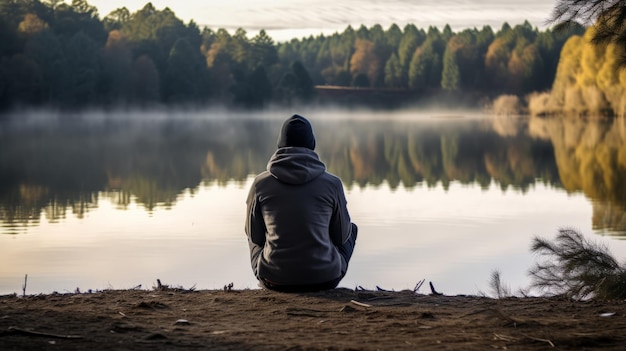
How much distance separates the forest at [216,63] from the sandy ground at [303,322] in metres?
47.7

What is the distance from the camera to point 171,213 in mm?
13492

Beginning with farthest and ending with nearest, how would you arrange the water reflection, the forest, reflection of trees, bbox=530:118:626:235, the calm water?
1. the forest
2. the water reflection
3. reflection of trees, bbox=530:118:626:235
4. the calm water

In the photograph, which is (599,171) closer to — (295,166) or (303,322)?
(295,166)

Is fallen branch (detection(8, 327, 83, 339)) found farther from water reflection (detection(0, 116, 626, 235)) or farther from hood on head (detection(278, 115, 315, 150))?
water reflection (detection(0, 116, 626, 235))

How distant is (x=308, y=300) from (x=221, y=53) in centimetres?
9900

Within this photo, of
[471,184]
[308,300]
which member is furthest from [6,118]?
[308,300]

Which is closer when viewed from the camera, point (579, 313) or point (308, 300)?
point (579, 313)

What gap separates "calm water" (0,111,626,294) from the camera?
895cm

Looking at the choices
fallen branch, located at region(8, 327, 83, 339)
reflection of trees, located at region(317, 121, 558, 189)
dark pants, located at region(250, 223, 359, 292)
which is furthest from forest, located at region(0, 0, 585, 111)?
fallen branch, located at region(8, 327, 83, 339)

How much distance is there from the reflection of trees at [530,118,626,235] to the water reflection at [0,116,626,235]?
23 mm

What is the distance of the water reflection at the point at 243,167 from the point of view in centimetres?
1522

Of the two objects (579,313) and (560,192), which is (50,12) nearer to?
(560,192)

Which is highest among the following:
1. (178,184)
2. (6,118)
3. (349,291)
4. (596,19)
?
(596,19)

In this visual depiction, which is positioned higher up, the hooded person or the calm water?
the hooded person
